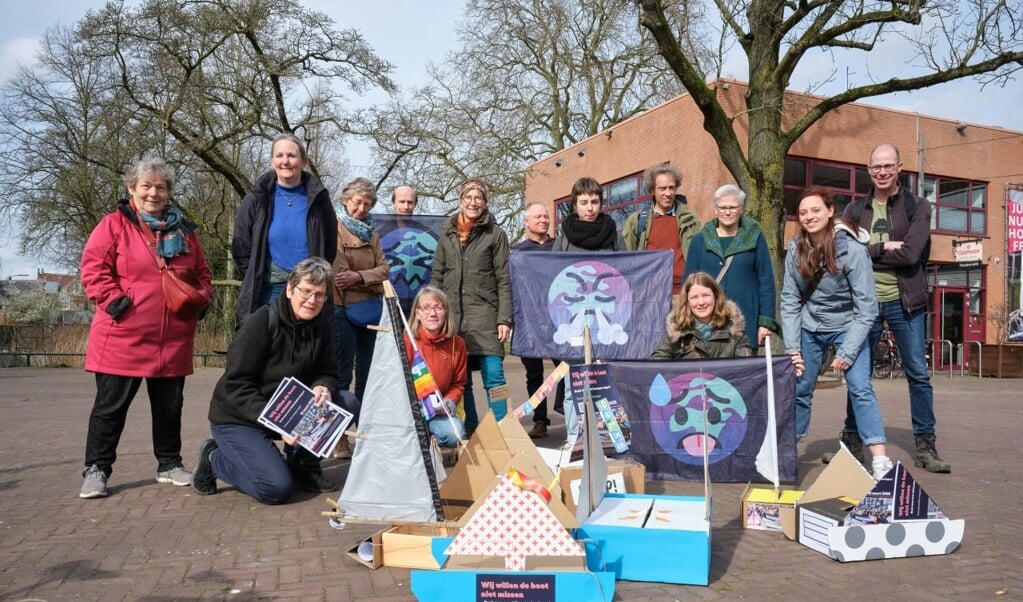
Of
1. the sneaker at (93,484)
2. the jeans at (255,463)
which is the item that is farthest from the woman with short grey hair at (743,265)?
the sneaker at (93,484)

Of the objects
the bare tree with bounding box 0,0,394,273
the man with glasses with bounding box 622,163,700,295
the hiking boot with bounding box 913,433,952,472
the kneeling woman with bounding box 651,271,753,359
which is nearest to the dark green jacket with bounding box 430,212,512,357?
the man with glasses with bounding box 622,163,700,295

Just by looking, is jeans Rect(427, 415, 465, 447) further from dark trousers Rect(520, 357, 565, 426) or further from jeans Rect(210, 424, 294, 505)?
dark trousers Rect(520, 357, 565, 426)

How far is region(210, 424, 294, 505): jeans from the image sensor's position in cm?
464

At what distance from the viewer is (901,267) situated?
5.46 meters

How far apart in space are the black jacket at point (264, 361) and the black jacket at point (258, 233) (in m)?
0.36

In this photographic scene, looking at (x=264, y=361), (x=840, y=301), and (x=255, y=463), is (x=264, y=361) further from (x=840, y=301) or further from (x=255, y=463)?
(x=840, y=301)

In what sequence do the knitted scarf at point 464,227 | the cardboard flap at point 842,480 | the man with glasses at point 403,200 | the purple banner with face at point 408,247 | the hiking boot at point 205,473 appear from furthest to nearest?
the man with glasses at point 403,200, the purple banner with face at point 408,247, the knitted scarf at point 464,227, the hiking boot at point 205,473, the cardboard flap at point 842,480

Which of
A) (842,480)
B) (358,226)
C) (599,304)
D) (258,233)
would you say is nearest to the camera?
(842,480)

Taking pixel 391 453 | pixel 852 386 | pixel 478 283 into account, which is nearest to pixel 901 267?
pixel 852 386

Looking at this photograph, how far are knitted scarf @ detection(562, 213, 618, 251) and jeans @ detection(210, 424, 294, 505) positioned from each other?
2903 millimetres

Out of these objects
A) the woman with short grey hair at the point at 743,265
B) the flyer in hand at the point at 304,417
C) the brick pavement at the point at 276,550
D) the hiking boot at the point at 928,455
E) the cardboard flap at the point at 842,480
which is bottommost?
the brick pavement at the point at 276,550

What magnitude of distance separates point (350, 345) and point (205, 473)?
148 cm

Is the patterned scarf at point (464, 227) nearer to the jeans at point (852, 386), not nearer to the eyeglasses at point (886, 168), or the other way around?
the jeans at point (852, 386)

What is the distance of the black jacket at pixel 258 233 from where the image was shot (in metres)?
5.06
